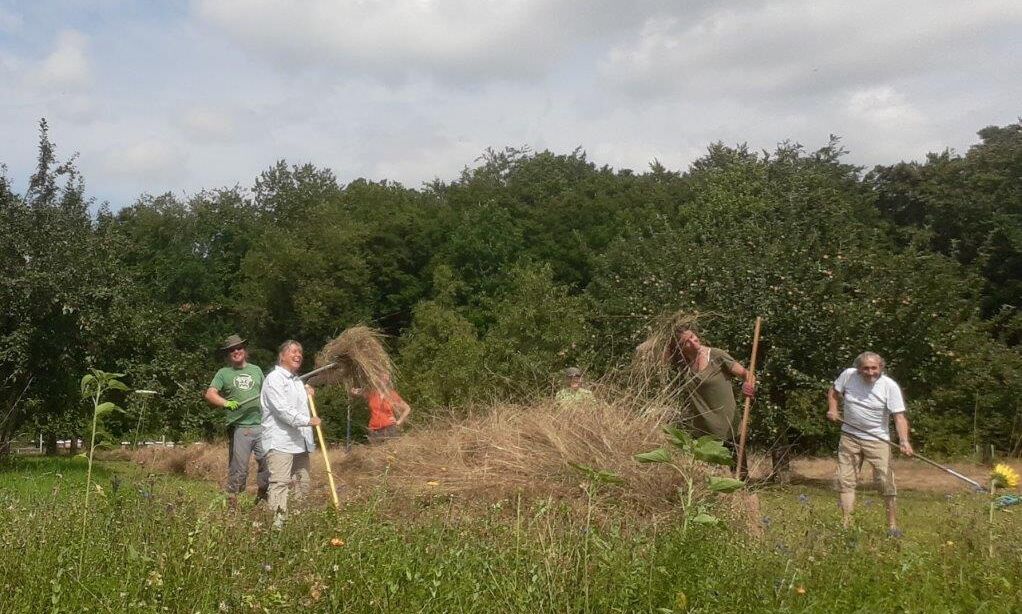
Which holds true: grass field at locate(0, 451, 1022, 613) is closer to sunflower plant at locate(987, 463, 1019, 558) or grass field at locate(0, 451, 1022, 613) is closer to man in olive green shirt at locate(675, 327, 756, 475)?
sunflower plant at locate(987, 463, 1019, 558)

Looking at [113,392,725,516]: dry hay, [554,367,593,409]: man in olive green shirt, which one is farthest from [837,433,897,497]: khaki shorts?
[554,367,593,409]: man in olive green shirt

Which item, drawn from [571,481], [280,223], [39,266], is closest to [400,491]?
[571,481]

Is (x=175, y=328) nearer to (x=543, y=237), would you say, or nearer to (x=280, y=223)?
(x=543, y=237)

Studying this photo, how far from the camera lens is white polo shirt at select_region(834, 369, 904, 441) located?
25.7 ft

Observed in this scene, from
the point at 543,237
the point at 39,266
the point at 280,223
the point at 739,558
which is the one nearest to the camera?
the point at 739,558

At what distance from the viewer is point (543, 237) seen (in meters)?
46.8

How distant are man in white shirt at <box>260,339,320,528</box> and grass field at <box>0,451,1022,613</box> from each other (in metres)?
2.20

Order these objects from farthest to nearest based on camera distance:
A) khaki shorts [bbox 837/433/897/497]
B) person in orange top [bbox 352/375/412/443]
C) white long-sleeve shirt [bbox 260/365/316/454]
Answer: person in orange top [bbox 352/375/412/443]
khaki shorts [bbox 837/433/897/497]
white long-sleeve shirt [bbox 260/365/316/454]

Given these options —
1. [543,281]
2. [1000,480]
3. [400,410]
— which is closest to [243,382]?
[400,410]

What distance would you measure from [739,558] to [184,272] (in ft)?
159

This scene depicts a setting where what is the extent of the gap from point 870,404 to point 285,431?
455cm

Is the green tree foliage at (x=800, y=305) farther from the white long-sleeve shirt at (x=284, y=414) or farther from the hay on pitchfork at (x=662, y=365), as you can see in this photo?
the white long-sleeve shirt at (x=284, y=414)

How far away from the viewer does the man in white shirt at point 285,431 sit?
7.01 meters

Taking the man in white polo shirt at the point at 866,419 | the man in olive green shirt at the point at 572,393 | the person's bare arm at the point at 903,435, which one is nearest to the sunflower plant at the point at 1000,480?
the person's bare arm at the point at 903,435
